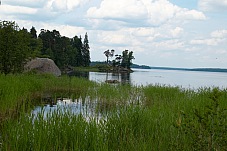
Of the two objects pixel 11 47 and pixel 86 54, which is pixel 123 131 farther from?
pixel 86 54

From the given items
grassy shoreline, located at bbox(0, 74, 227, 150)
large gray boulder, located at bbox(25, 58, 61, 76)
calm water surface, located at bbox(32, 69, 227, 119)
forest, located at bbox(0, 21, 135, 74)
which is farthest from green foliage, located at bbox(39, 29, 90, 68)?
grassy shoreline, located at bbox(0, 74, 227, 150)

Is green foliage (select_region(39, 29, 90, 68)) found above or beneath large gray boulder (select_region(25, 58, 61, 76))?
above

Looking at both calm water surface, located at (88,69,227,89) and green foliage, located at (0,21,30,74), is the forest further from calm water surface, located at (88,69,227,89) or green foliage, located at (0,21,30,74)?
calm water surface, located at (88,69,227,89)

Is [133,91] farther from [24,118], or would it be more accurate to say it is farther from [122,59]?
[122,59]

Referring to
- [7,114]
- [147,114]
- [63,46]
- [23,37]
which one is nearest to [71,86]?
[23,37]

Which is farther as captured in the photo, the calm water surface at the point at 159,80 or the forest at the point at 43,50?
the calm water surface at the point at 159,80

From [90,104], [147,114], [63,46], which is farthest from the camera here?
[63,46]

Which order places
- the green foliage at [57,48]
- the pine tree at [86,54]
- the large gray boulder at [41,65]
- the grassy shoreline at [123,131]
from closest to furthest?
the grassy shoreline at [123,131] < the large gray boulder at [41,65] < the green foliage at [57,48] < the pine tree at [86,54]

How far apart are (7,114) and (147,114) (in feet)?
16.0

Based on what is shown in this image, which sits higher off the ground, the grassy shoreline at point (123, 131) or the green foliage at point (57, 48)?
the green foliage at point (57, 48)

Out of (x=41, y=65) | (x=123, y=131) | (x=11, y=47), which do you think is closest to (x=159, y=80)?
(x=41, y=65)

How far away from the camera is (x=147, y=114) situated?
29.0ft

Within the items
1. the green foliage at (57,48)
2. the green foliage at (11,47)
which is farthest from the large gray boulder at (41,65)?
the green foliage at (57,48)

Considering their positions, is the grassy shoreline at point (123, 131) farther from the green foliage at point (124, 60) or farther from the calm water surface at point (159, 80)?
the green foliage at point (124, 60)
